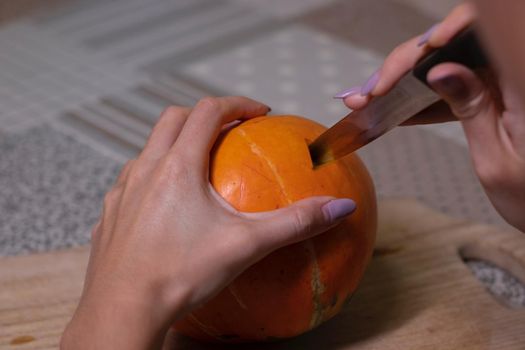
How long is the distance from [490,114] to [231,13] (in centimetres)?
154

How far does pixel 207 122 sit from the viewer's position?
98cm

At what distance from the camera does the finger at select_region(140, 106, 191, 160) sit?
989 millimetres

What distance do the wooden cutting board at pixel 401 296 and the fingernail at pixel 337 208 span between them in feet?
0.63

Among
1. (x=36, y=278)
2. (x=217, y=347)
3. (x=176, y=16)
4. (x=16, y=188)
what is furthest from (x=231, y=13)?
(x=217, y=347)

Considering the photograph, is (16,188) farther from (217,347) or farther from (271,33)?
(271,33)

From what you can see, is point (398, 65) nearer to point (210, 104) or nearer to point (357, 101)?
point (357, 101)

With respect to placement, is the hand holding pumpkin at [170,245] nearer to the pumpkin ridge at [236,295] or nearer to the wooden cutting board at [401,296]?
the pumpkin ridge at [236,295]

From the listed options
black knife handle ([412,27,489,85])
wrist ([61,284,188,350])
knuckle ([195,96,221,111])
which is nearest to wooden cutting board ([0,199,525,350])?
wrist ([61,284,188,350])

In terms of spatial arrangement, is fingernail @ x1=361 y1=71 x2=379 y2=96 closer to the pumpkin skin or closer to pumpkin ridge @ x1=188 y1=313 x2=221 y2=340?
the pumpkin skin

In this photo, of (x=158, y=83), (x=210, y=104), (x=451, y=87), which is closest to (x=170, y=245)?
(x=210, y=104)

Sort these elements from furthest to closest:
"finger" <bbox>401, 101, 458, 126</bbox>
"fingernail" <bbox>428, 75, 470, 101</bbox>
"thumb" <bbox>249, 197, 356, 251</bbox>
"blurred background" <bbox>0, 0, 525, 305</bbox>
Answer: "blurred background" <bbox>0, 0, 525, 305</bbox> < "finger" <bbox>401, 101, 458, 126</bbox> < "thumb" <bbox>249, 197, 356, 251</bbox> < "fingernail" <bbox>428, 75, 470, 101</bbox>

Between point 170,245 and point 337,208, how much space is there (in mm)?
186

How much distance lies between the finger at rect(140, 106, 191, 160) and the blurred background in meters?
0.44

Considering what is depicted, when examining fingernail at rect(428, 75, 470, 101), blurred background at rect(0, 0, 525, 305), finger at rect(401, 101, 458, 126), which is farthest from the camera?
blurred background at rect(0, 0, 525, 305)
